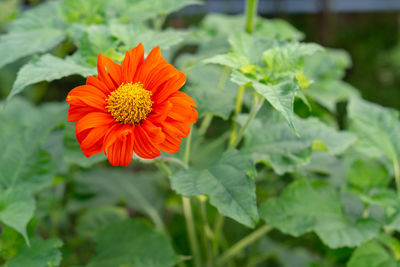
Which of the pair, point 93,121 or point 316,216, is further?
point 316,216

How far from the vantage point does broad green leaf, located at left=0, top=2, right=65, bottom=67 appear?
679mm

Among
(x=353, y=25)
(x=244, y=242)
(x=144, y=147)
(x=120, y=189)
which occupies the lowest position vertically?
(x=353, y=25)

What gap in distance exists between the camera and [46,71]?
1.86 feet

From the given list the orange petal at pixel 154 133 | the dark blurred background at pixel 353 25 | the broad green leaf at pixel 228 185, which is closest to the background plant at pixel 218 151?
the broad green leaf at pixel 228 185

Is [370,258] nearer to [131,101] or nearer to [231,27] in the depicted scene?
[131,101]

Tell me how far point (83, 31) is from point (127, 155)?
30cm

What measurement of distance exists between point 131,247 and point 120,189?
0.35 m

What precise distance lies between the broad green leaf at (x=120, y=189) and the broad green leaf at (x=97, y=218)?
5cm

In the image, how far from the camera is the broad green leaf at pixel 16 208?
57 cm

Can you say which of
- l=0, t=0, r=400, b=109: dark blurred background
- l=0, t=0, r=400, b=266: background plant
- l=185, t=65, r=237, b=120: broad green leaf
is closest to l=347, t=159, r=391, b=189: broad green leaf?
l=0, t=0, r=400, b=266: background plant

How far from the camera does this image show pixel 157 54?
1.66 ft

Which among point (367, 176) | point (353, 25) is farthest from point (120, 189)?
point (353, 25)

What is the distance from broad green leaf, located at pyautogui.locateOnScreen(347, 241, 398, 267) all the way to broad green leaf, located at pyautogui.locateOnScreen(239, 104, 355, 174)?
164 mm

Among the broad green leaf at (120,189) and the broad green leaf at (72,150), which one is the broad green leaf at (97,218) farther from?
the broad green leaf at (72,150)
